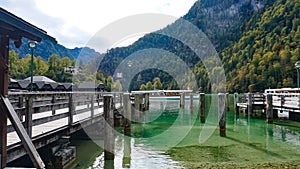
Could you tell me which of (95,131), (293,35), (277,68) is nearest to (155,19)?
(95,131)

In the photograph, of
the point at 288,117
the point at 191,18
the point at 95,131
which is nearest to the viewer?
the point at 95,131

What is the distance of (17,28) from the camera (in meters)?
4.22

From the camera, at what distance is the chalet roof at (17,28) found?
3.73m

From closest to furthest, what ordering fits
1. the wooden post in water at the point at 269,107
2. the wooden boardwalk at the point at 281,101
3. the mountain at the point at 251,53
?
the wooden boardwalk at the point at 281,101, the wooden post in water at the point at 269,107, the mountain at the point at 251,53

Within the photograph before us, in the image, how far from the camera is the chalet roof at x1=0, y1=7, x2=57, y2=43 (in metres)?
3.73

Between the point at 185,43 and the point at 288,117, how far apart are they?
143m

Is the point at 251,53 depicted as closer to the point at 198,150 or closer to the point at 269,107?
the point at 269,107

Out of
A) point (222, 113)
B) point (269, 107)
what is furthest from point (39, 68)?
point (222, 113)

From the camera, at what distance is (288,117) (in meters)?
19.1

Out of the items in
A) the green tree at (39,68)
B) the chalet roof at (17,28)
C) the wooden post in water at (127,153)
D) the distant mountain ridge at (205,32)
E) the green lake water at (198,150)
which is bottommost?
the wooden post in water at (127,153)

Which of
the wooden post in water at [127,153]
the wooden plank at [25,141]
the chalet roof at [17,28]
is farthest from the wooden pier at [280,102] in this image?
the wooden plank at [25,141]

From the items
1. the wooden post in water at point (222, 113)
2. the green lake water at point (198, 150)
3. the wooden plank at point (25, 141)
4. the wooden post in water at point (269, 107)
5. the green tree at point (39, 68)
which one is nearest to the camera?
the wooden plank at point (25, 141)

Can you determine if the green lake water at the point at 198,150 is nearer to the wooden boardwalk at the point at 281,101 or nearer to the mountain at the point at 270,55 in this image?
the wooden boardwalk at the point at 281,101

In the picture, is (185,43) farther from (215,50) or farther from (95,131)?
(95,131)
